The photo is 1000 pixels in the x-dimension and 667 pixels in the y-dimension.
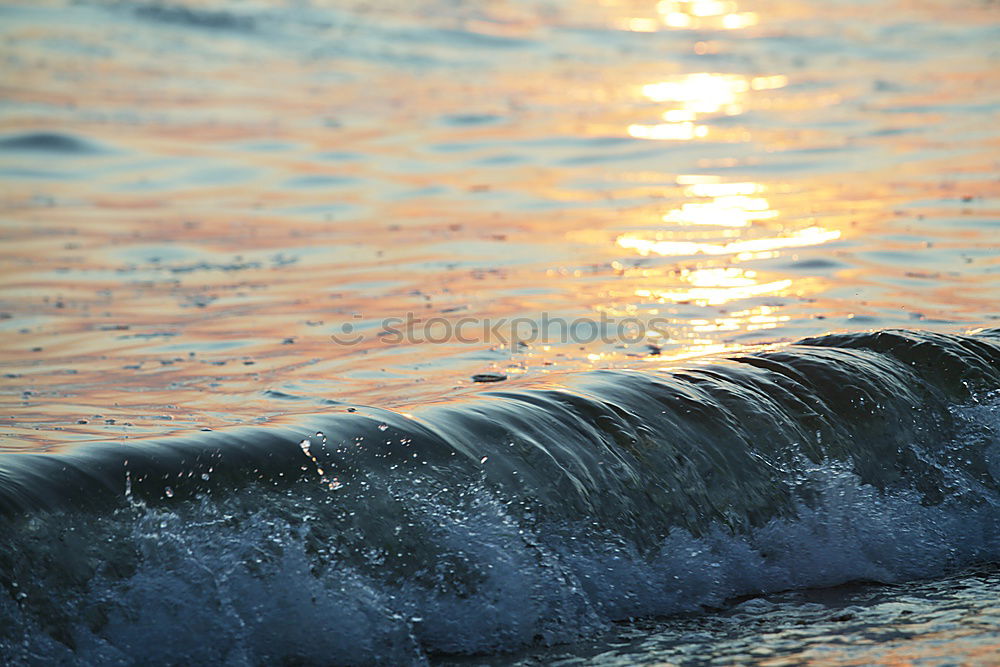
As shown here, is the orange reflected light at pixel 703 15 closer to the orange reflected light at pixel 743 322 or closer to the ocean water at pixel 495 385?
the ocean water at pixel 495 385

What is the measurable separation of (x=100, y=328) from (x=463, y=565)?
3605mm

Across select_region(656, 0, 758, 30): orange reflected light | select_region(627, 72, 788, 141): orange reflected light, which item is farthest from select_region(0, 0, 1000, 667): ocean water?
select_region(656, 0, 758, 30): orange reflected light

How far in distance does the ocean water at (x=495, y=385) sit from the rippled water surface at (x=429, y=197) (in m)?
0.05

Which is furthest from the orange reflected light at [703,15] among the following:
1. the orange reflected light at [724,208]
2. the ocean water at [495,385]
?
the orange reflected light at [724,208]

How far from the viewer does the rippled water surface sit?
689 cm

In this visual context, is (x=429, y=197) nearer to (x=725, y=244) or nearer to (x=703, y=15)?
(x=725, y=244)

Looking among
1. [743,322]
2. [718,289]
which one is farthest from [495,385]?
[718,289]

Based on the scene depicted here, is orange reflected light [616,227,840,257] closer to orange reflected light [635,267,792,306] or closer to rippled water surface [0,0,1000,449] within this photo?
rippled water surface [0,0,1000,449]

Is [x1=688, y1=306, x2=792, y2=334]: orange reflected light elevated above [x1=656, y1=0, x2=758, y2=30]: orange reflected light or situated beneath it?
situated beneath

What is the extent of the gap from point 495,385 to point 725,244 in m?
3.82

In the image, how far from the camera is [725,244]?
374 inches

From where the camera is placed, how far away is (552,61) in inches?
738

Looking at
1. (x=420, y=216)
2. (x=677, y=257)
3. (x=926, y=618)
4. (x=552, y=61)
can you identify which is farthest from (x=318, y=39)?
(x=926, y=618)

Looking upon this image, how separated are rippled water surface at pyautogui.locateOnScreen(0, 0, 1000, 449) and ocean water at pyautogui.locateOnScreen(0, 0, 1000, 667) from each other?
5 centimetres
